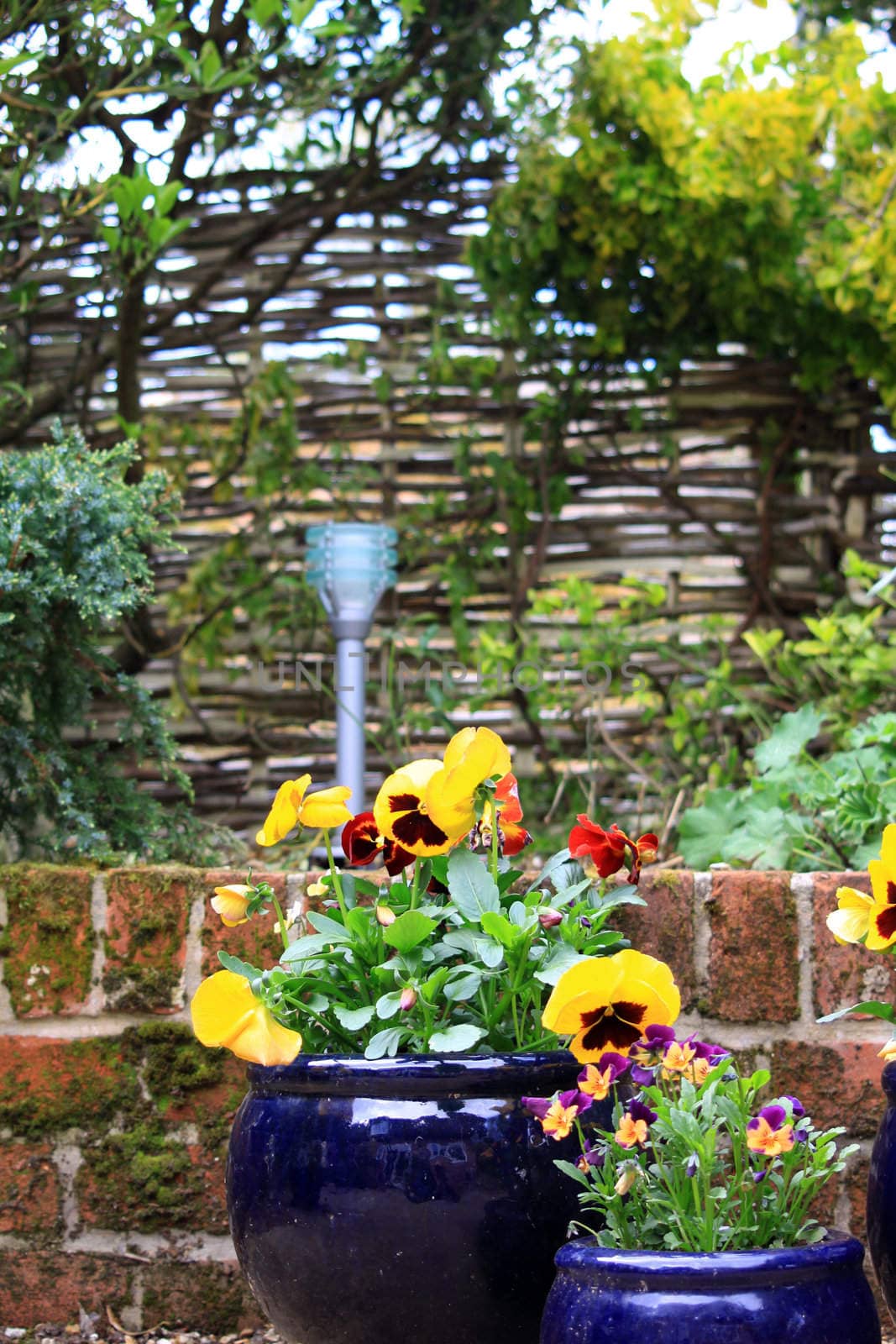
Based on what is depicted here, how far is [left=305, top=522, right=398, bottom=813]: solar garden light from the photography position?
2328 millimetres

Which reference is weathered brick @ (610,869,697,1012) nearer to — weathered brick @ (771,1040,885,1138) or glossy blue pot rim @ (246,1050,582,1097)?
weathered brick @ (771,1040,885,1138)

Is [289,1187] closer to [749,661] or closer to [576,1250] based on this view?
[576,1250]

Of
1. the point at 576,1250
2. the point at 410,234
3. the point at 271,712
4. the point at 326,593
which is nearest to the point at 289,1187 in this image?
the point at 576,1250

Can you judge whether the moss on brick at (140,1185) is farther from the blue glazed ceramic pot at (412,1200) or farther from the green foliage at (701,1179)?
the green foliage at (701,1179)

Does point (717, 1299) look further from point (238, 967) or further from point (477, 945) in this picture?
point (238, 967)

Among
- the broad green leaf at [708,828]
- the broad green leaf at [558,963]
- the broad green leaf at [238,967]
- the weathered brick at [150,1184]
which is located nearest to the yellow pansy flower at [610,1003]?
the broad green leaf at [558,963]

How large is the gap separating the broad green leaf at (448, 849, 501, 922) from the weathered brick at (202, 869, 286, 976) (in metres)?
0.42

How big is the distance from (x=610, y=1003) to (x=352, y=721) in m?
1.40

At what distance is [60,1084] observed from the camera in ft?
4.98

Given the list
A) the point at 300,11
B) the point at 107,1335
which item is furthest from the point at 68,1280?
the point at 300,11

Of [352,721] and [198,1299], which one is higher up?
[352,721]

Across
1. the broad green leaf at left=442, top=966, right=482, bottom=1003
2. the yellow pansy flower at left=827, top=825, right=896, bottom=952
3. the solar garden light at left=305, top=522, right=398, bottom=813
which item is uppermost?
the solar garden light at left=305, top=522, right=398, bottom=813

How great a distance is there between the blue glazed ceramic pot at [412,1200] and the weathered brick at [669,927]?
407mm

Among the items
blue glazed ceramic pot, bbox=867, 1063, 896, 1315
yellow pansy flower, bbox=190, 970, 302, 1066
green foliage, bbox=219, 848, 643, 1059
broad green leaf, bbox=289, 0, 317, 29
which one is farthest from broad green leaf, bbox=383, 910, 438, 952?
broad green leaf, bbox=289, 0, 317, 29
